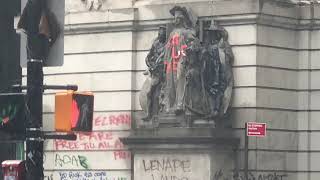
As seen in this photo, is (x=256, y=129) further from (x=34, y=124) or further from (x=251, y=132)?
(x=34, y=124)

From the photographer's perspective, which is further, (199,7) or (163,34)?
(163,34)

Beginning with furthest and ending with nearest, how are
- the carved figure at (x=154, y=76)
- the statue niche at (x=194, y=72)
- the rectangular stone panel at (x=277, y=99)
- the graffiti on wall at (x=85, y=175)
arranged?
the graffiti on wall at (x=85, y=175), the carved figure at (x=154, y=76), the rectangular stone panel at (x=277, y=99), the statue niche at (x=194, y=72)

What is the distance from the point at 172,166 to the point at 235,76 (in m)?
2.49

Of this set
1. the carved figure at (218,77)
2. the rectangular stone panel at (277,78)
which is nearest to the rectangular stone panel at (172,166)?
the carved figure at (218,77)

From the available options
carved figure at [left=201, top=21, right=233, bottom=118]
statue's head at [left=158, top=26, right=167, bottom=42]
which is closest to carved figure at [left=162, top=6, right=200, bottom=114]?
statue's head at [left=158, top=26, right=167, bottom=42]

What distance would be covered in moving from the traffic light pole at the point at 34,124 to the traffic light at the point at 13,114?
0.32ft

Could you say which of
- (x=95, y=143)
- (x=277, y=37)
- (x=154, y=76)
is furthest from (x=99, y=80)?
(x=277, y=37)

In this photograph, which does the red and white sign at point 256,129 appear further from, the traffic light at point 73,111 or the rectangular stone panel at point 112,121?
the traffic light at point 73,111

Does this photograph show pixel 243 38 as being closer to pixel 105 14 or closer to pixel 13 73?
pixel 105 14

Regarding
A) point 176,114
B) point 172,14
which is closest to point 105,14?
point 172,14

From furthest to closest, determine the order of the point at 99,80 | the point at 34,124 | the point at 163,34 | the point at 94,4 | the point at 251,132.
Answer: the point at 94,4 → the point at 99,80 → the point at 163,34 → the point at 251,132 → the point at 34,124

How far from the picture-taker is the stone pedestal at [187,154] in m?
20.6

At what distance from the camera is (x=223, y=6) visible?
21.1m

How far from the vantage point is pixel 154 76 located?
21594mm
